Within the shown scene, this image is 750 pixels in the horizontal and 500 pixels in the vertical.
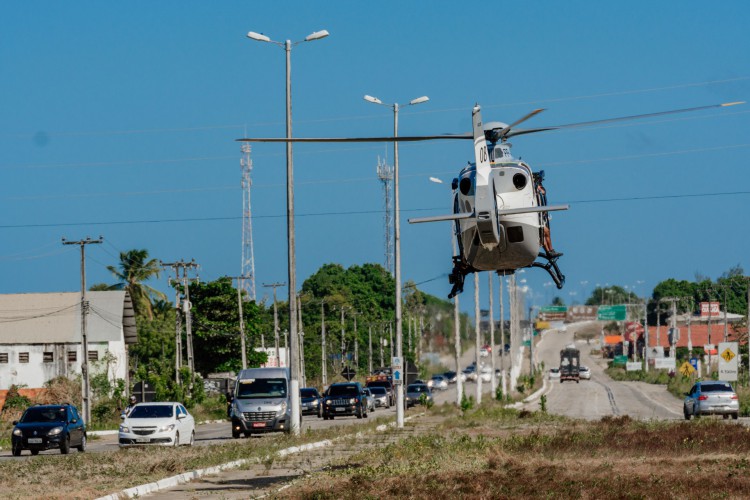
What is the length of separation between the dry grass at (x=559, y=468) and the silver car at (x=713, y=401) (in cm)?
1956

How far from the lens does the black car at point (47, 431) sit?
37.5 meters

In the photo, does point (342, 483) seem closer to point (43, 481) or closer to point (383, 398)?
point (43, 481)

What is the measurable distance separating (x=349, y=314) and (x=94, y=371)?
62807 millimetres

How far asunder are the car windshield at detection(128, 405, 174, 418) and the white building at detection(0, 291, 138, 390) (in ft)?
143

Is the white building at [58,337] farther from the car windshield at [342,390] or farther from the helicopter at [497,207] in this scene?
the helicopter at [497,207]

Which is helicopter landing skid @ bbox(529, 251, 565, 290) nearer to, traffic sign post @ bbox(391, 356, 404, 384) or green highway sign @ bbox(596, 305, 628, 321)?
traffic sign post @ bbox(391, 356, 404, 384)

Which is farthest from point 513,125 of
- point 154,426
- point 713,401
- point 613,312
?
point 613,312

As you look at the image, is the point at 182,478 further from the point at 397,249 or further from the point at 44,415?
the point at 397,249

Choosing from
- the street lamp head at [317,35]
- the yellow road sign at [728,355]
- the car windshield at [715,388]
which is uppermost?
the street lamp head at [317,35]

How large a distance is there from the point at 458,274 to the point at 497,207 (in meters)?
3.59

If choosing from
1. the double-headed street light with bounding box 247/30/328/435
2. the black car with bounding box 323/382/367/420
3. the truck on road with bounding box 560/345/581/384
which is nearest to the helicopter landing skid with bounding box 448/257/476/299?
the double-headed street light with bounding box 247/30/328/435

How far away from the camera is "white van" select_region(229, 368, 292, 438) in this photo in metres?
44.4

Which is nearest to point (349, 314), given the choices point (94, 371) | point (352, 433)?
point (94, 371)

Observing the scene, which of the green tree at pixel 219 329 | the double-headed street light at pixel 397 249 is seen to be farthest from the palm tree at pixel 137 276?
the double-headed street light at pixel 397 249
